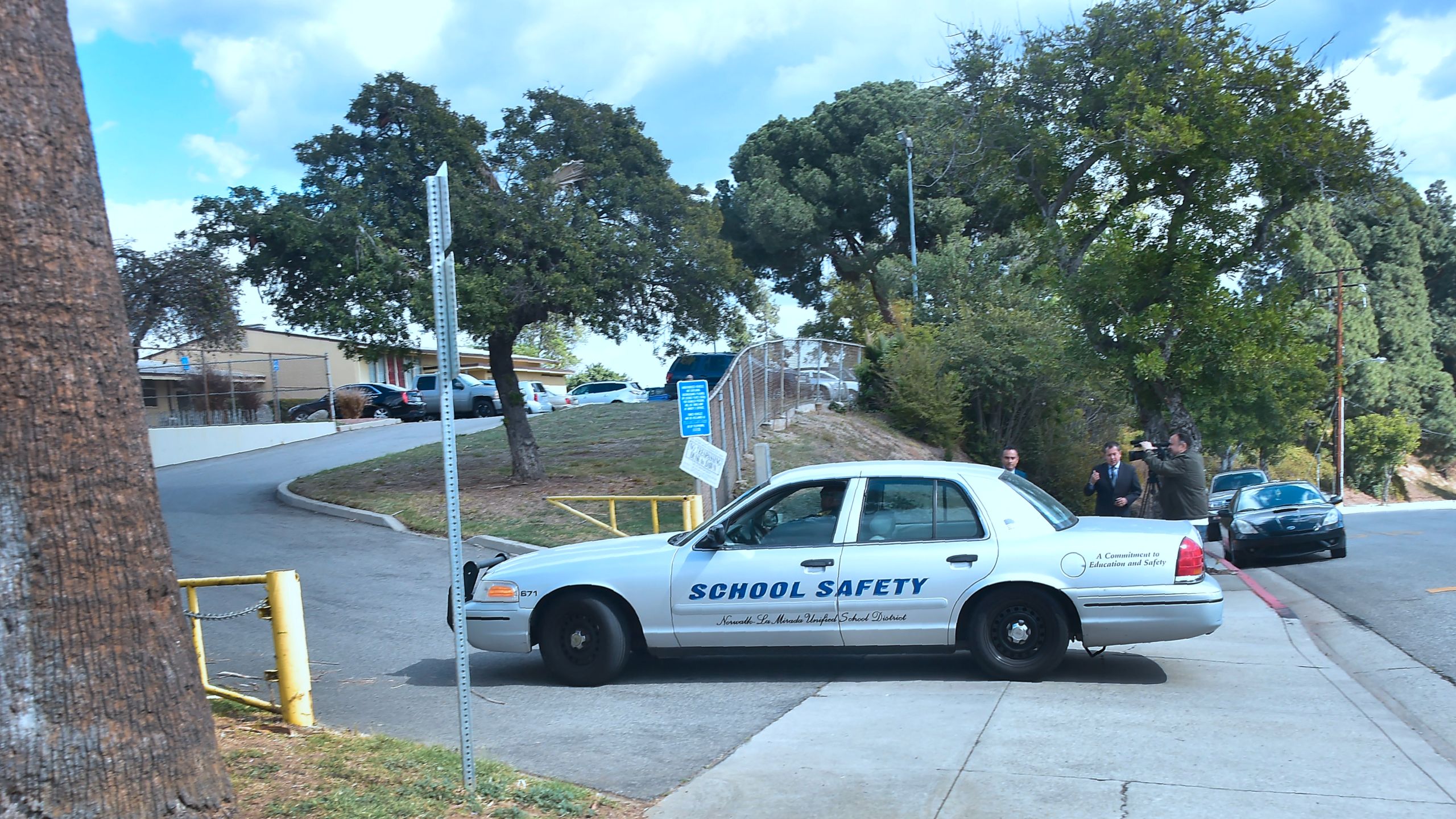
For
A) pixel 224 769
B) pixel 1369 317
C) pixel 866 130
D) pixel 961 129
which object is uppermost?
pixel 866 130

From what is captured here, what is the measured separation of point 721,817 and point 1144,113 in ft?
53.1

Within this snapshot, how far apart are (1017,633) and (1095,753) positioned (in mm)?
1658

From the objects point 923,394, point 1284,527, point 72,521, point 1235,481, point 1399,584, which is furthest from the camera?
point 1235,481

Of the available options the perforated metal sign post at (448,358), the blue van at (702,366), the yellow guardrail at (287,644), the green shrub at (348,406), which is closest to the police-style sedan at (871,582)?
the yellow guardrail at (287,644)

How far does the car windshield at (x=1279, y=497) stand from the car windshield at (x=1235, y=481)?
305 inches

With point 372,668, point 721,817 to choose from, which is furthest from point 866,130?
point 721,817

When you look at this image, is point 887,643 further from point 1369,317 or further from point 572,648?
point 1369,317

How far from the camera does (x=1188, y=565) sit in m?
7.34

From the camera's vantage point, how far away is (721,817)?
5082 millimetres

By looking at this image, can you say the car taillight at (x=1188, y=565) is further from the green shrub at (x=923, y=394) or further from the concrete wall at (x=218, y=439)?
the concrete wall at (x=218, y=439)

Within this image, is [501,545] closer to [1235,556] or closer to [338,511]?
[338,511]

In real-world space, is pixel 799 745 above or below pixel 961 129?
below

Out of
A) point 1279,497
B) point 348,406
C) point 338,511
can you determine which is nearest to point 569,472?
point 338,511

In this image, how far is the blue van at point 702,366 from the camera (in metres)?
32.4
